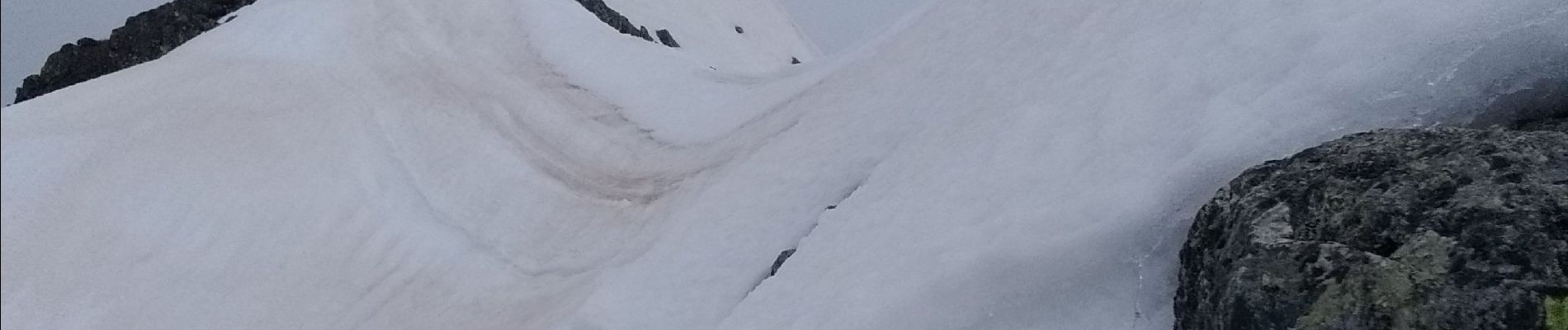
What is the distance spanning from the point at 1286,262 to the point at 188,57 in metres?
21.6

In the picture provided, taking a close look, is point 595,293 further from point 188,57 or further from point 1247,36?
point 188,57

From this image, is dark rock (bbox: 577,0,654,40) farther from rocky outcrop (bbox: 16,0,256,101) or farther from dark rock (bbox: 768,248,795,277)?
dark rock (bbox: 768,248,795,277)

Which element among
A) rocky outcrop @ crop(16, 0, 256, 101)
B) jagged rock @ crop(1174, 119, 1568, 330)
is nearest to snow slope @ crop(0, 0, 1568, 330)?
jagged rock @ crop(1174, 119, 1568, 330)

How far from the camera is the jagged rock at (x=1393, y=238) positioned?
4715mm

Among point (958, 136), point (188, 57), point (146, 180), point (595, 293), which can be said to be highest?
point (188, 57)

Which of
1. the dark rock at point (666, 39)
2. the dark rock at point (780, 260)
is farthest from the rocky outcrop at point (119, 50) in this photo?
the dark rock at point (780, 260)

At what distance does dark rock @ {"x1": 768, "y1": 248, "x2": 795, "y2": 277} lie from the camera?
32.6 ft

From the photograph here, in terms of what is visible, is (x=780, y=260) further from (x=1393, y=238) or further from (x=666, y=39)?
(x=666, y=39)

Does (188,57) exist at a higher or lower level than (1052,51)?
higher

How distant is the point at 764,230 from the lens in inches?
452

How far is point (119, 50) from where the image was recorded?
89.7 ft

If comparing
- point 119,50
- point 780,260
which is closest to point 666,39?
point 119,50

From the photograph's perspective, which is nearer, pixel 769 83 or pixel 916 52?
pixel 916 52

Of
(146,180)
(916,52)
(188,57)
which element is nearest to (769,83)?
(916,52)
